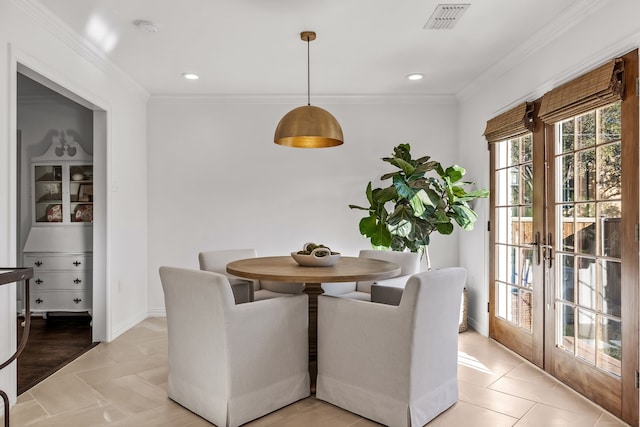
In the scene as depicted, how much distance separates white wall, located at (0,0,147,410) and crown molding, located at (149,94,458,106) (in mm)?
398

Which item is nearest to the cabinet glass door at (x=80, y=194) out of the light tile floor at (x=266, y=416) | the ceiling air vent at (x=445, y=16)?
the light tile floor at (x=266, y=416)

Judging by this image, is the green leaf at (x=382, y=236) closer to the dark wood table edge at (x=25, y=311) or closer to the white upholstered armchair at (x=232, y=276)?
the white upholstered armchair at (x=232, y=276)

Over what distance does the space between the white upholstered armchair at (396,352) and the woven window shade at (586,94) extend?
4.37ft

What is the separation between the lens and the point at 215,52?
3648mm

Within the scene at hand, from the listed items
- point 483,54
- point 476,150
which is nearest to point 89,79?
point 483,54

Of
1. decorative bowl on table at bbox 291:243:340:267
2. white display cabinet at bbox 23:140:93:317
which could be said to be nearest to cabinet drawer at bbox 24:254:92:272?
white display cabinet at bbox 23:140:93:317

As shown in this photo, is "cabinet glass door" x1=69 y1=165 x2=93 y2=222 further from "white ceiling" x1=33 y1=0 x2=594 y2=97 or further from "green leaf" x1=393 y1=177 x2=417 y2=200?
"green leaf" x1=393 y1=177 x2=417 y2=200

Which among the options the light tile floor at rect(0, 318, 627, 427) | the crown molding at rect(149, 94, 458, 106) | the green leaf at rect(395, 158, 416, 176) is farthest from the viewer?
the crown molding at rect(149, 94, 458, 106)

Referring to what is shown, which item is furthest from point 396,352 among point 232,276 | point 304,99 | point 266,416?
point 304,99

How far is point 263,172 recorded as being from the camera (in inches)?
196

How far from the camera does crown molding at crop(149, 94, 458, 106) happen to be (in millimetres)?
4934

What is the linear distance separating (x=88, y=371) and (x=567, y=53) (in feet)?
13.4

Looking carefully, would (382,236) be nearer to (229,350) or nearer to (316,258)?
(316,258)

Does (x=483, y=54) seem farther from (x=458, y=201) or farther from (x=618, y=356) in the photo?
(x=618, y=356)
